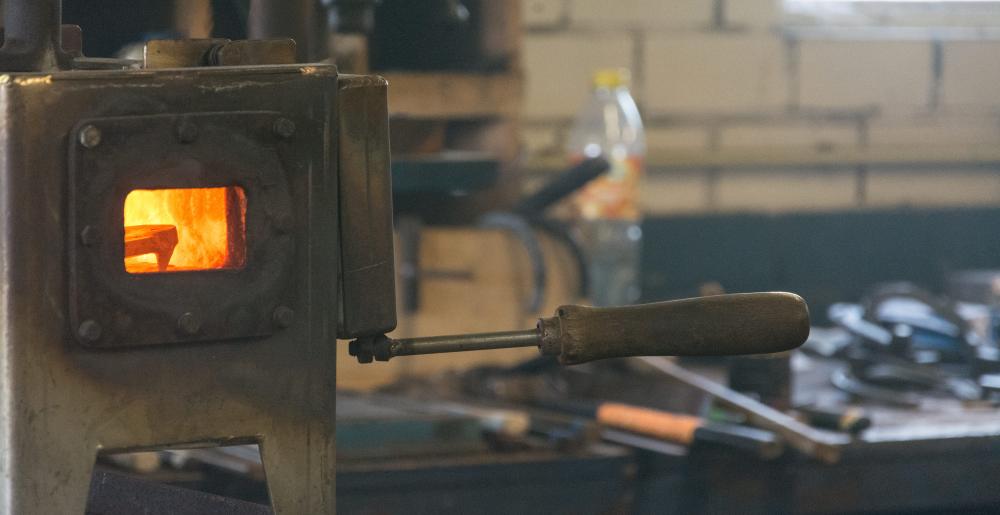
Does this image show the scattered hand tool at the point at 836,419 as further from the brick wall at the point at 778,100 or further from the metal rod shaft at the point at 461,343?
the brick wall at the point at 778,100

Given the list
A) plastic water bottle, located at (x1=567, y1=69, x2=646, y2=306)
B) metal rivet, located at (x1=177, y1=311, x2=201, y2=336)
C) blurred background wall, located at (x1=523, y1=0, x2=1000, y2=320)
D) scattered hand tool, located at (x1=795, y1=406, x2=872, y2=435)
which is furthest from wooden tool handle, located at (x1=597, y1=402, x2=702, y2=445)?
blurred background wall, located at (x1=523, y1=0, x2=1000, y2=320)

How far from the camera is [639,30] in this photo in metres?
2.98

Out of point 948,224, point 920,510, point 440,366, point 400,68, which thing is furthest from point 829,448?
point 948,224

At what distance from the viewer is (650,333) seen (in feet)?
3.06

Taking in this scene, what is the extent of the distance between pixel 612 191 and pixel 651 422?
2.93 ft

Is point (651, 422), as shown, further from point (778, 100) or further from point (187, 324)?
point (778, 100)

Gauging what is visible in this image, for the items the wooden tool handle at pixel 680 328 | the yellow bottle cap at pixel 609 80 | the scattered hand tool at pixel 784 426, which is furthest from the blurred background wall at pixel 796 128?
the wooden tool handle at pixel 680 328

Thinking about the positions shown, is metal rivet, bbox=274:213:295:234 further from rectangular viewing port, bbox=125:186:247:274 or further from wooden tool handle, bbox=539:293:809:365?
wooden tool handle, bbox=539:293:809:365

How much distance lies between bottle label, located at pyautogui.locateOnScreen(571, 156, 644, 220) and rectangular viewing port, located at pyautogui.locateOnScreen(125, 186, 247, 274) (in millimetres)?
1690

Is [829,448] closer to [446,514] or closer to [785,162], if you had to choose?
[446,514]

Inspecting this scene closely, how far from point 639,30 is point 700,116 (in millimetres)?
238

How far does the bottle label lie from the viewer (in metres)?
2.53

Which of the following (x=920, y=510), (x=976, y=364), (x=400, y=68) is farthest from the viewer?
(x=400, y=68)

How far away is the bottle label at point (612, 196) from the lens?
2.53 meters
